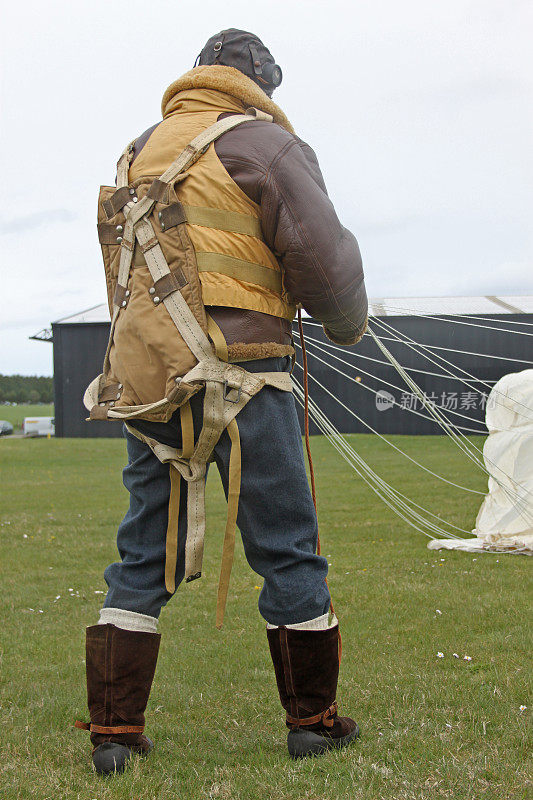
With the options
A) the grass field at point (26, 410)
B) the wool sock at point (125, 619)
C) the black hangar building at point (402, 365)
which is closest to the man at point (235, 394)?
the wool sock at point (125, 619)

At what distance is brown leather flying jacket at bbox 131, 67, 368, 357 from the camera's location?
191 centimetres

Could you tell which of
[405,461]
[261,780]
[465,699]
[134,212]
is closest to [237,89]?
[134,212]

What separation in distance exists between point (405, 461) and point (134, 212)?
10715 mm

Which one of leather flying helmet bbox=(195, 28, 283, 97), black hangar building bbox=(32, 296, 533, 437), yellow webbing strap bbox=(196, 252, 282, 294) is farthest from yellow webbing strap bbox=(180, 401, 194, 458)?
black hangar building bbox=(32, 296, 533, 437)

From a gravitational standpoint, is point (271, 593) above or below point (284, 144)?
below

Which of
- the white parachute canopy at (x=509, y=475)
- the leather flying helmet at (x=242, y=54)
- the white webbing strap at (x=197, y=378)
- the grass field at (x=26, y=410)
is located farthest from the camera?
the grass field at (x=26, y=410)

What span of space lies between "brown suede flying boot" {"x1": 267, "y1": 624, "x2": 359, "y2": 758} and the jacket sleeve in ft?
2.95

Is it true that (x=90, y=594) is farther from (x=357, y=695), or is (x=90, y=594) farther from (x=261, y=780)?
(x=261, y=780)

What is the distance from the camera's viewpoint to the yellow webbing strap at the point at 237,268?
6.28 ft

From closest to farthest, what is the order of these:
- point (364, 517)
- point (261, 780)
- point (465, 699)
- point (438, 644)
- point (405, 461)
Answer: point (261, 780) → point (465, 699) → point (438, 644) → point (364, 517) → point (405, 461)

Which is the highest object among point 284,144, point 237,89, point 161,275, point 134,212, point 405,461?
point 237,89

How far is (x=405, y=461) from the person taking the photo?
1225 centimetres

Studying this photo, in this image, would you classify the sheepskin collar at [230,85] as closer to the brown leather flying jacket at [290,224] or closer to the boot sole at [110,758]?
the brown leather flying jacket at [290,224]

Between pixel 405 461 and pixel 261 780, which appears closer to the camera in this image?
pixel 261 780
